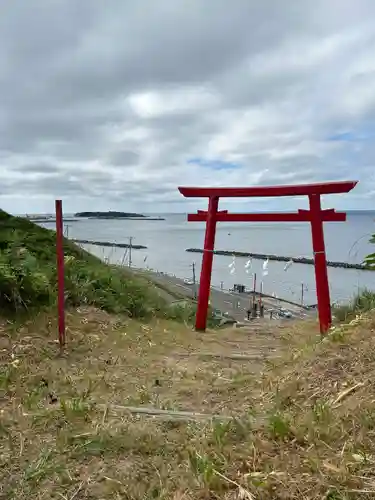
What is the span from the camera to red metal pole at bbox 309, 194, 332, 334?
21.2ft

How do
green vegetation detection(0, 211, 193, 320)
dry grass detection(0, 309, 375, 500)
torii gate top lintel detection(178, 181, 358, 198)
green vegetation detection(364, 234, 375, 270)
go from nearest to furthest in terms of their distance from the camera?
dry grass detection(0, 309, 375, 500)
green vegetation detection(364, 234, 375, 270)
green vegetation detection(0, 211, 193, 320)
torii gate top lintel detection(178, 181, 358, 198)

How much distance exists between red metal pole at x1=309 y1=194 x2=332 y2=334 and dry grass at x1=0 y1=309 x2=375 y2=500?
150 centimetres

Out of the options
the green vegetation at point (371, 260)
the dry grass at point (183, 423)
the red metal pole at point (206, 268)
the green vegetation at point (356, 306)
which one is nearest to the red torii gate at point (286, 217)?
the red metal pole at point (206, 268)

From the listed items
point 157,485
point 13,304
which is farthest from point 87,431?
point 13,304

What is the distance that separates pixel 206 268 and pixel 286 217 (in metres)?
1.47

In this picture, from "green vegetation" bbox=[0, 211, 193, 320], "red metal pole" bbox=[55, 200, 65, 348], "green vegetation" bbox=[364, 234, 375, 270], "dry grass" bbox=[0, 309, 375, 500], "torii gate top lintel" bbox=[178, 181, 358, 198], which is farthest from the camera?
"torii gate top lintel" bbox=[178, 181, 358, 198]

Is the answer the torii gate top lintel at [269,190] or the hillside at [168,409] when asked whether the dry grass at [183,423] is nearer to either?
the hillside at [168,409]

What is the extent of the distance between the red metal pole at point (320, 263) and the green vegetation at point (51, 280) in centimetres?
249

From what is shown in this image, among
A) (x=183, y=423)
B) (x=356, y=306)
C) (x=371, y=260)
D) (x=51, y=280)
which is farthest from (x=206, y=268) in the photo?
(x=183, y=423)

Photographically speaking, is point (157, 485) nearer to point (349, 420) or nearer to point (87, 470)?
point (87, 470)

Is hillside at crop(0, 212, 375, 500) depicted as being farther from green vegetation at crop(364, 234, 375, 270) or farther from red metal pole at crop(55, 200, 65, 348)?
green vegetation at crop(364, 234, 375, 270)

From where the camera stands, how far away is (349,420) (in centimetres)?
280

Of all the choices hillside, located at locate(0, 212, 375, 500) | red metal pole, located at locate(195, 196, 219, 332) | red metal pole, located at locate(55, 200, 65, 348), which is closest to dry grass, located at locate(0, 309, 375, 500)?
hillside, located at locate(0, 212, 375, 500)

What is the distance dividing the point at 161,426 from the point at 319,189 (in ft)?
13.7
